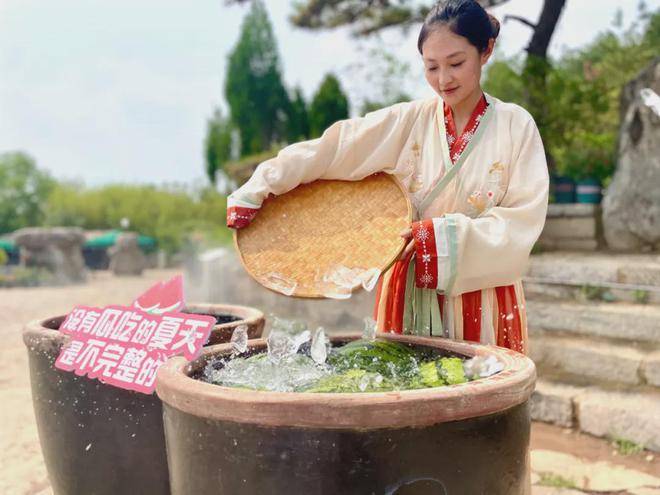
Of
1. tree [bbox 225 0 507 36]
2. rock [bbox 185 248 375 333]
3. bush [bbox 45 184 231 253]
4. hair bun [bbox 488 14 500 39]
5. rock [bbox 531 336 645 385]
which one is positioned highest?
tree [bbox 225 0 507 36]

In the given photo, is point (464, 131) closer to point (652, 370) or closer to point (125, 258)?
point (652, 370)

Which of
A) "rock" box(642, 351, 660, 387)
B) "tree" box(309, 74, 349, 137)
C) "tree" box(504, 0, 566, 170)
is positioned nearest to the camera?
"rock" box(642, 351, 660, 387)

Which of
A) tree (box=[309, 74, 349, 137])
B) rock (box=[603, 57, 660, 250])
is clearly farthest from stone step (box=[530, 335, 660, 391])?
tree (box=[309, 74, 349, 137])

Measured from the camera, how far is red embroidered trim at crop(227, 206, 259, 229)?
6.71 ft

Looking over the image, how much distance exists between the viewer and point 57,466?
7.78 feet

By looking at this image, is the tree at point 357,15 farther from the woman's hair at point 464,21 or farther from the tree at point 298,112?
the tree at point 298,112

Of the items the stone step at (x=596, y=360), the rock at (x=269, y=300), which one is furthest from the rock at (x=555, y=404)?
the rock at (x=269, y=300)

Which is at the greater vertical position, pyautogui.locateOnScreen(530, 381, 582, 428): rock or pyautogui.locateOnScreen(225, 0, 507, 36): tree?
pyautogui.locateOnScreen(225, 0, 507, 36): tree

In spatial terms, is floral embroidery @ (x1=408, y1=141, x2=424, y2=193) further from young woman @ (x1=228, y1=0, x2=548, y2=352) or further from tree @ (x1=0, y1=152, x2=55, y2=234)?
tree @ (x1=0, y1=152, x2=55, y2=234)

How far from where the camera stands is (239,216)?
2.05 meters

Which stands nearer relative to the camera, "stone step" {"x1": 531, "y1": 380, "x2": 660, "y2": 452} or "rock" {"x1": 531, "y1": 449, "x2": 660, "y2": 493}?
"rock" {"x1": 531, "y1": 449, "x2": 660, "y2": 493}

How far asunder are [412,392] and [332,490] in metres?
0.24

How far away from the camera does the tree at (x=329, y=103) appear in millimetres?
18234

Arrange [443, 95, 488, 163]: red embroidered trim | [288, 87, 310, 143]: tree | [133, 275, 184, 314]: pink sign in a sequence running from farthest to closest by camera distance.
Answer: [288, 87, 310, 143]: tree → [133, 275, 184, 314]: pink sign → [443, 95, 488, 163]: red embroidered trim
